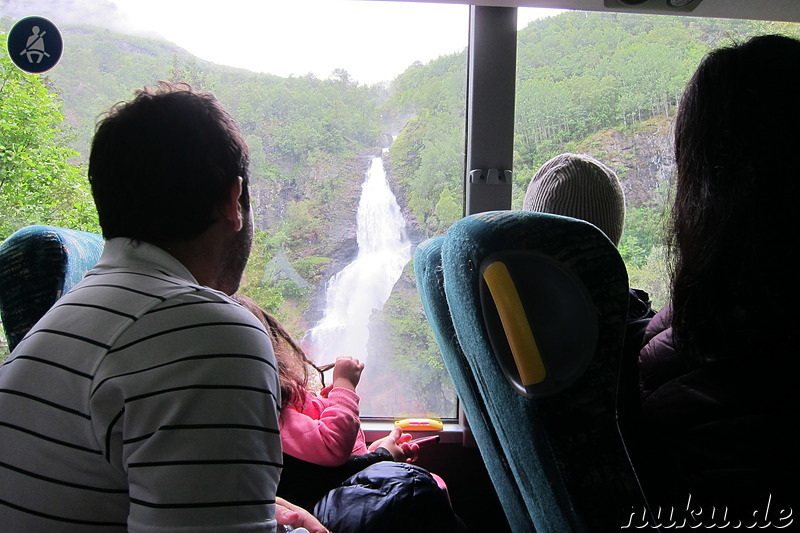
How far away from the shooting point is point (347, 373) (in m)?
1.88

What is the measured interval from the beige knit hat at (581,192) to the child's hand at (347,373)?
0.82 metres

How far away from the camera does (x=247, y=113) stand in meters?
2.18

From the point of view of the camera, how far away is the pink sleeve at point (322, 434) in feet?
5.41

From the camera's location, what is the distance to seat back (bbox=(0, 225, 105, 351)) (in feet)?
3.79

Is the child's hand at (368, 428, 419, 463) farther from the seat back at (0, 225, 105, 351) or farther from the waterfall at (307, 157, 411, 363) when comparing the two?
the seat back at (0, 225, 105, 351)

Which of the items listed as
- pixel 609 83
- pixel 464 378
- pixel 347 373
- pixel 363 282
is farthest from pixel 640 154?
pixel 464 378

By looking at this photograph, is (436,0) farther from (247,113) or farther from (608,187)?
(608,187)

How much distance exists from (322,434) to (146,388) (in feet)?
3.48

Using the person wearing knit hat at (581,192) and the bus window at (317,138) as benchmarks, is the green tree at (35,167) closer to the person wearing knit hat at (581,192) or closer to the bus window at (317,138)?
the bus window at (317,138)

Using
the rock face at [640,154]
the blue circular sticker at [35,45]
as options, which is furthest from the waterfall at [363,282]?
the blue circular sticker at [35,45]

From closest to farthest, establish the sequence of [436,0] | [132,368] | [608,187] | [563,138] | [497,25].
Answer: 1. [132,368]
2. [608,187]
3. [436,0]
4. [497,25]
5. [563,138]

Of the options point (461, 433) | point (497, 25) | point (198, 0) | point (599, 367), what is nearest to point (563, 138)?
point (497, 25)

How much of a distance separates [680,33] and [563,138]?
0.55 metres

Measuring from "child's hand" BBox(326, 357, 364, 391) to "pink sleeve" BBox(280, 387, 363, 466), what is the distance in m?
0.11
